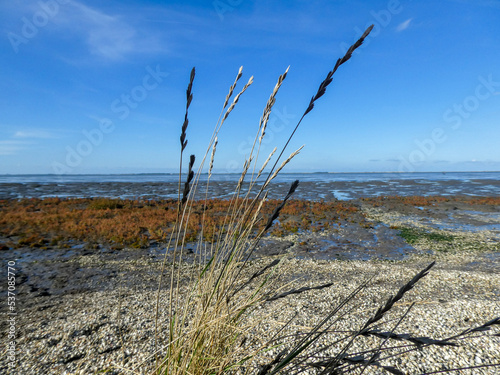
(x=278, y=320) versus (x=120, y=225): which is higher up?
(x=278, y=320)

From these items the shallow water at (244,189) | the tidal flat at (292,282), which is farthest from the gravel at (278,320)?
the shallow water at (244,189)

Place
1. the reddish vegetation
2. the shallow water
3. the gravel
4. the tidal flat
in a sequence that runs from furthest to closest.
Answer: the shallow water < the reddish vegetation < the tidal flat < the gravel

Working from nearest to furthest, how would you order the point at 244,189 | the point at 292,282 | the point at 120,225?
the point at 292,282, the point at 120,225, the point at 244,189

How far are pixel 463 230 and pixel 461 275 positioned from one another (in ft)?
36.1

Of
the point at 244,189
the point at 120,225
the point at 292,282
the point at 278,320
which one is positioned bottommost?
the point at 244,189

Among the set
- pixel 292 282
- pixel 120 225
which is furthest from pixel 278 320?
pixel 120 225

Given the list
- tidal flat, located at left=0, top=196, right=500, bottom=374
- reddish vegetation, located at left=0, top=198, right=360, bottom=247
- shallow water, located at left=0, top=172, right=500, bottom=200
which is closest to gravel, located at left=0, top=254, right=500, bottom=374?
tidal flat, located at left=0, top=196, right=500, bottom=374

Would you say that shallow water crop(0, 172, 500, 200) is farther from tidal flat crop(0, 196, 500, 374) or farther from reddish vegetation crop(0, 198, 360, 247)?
tidal flat crop(0, 196, 500, 374)

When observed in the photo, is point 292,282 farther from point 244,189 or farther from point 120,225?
point 244,189

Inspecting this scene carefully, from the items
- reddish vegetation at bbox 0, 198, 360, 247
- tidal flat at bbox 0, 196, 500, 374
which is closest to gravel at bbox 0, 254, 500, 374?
tidal flat at bbox 0, 196, 500, 374

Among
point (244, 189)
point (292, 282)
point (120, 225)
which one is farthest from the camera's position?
point (244, 189)

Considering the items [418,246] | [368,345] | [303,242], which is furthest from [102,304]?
[418,246]

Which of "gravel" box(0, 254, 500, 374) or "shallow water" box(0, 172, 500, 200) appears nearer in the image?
"gravel" box(0, 254, 500, 374)

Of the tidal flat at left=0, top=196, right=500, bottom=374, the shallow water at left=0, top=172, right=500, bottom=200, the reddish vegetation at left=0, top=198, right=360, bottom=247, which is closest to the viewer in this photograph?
the tidal flat at left=0, top=196, right=500, bottom=374
